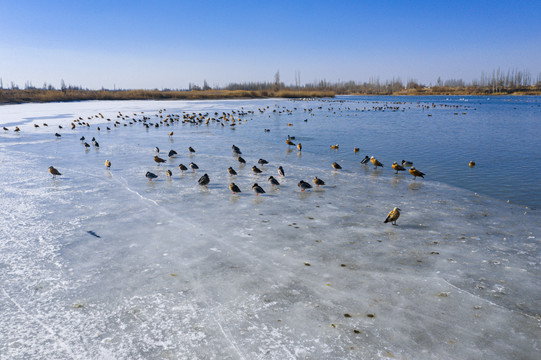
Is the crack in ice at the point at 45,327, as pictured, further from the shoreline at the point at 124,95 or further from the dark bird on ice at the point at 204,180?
the shoreline at the point at 124,95

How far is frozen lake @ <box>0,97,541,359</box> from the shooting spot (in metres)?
4.94

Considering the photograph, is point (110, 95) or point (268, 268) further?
point (110, 95)

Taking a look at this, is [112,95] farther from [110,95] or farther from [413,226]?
[413,226]

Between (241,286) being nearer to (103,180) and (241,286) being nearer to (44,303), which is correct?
(44,303)

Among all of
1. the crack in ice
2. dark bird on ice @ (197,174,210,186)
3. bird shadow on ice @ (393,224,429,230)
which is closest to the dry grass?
dark bird on ice @ (197,174,210,186)

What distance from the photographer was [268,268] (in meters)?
6.98

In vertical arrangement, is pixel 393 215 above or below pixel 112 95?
below

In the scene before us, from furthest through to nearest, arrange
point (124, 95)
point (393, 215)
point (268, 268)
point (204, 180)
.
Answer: point (124, 95) < point (204, 180) < point (393, 215) < point (268, 268)

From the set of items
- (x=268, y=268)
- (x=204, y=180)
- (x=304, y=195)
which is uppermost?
(x=204, y=180)

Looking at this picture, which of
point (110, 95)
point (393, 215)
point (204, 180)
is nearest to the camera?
point (393, 215)

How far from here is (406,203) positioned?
37.0 ft

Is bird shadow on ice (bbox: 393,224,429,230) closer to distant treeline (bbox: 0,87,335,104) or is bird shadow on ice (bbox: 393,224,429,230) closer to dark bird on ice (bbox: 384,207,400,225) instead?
dark bird on ice (bbox: 384,207,400,225)

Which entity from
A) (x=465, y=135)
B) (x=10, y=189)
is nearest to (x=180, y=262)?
(x=10, y=189)

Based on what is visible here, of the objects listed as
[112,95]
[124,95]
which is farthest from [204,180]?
[112,95]
